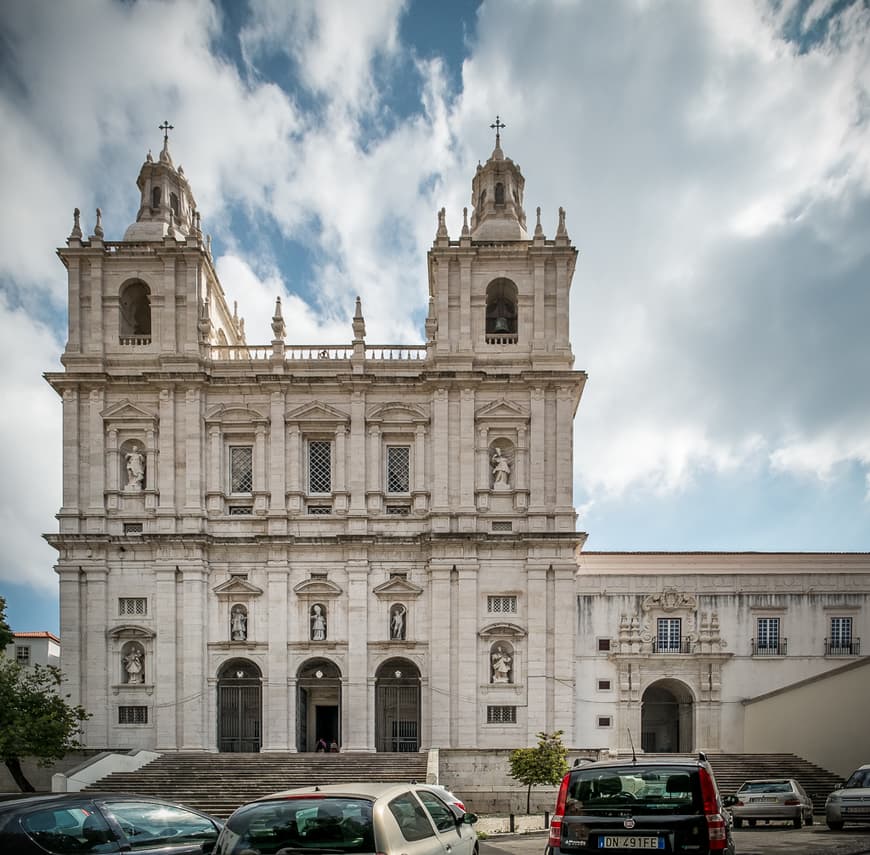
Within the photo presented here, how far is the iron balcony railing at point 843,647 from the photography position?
37.1 metres

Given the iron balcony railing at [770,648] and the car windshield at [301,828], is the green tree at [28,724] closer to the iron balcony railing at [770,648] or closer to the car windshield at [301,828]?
the iron balcony railing at [770,648]

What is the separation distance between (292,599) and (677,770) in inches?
1059

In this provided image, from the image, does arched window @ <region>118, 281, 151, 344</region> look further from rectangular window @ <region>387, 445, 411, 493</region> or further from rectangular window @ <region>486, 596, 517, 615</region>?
rectangular window @ <region>486, 596, 517, 615</region>

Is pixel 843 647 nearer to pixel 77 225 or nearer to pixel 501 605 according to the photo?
pixel 501 605

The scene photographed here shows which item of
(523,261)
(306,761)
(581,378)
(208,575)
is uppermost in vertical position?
(523,261)

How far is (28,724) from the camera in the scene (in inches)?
1224

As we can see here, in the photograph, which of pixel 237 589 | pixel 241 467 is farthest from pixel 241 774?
pixel 241 467

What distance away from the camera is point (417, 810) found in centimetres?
1066

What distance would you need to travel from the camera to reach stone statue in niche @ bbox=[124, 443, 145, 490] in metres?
37.3

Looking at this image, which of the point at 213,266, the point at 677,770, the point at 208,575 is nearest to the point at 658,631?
the point at 208,575

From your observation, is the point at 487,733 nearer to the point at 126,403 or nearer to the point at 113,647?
the point at 113,647

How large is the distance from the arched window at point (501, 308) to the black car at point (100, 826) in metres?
29.1

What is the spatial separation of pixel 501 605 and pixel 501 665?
2017 mm

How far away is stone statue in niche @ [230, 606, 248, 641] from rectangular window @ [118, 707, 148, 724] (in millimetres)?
3768
